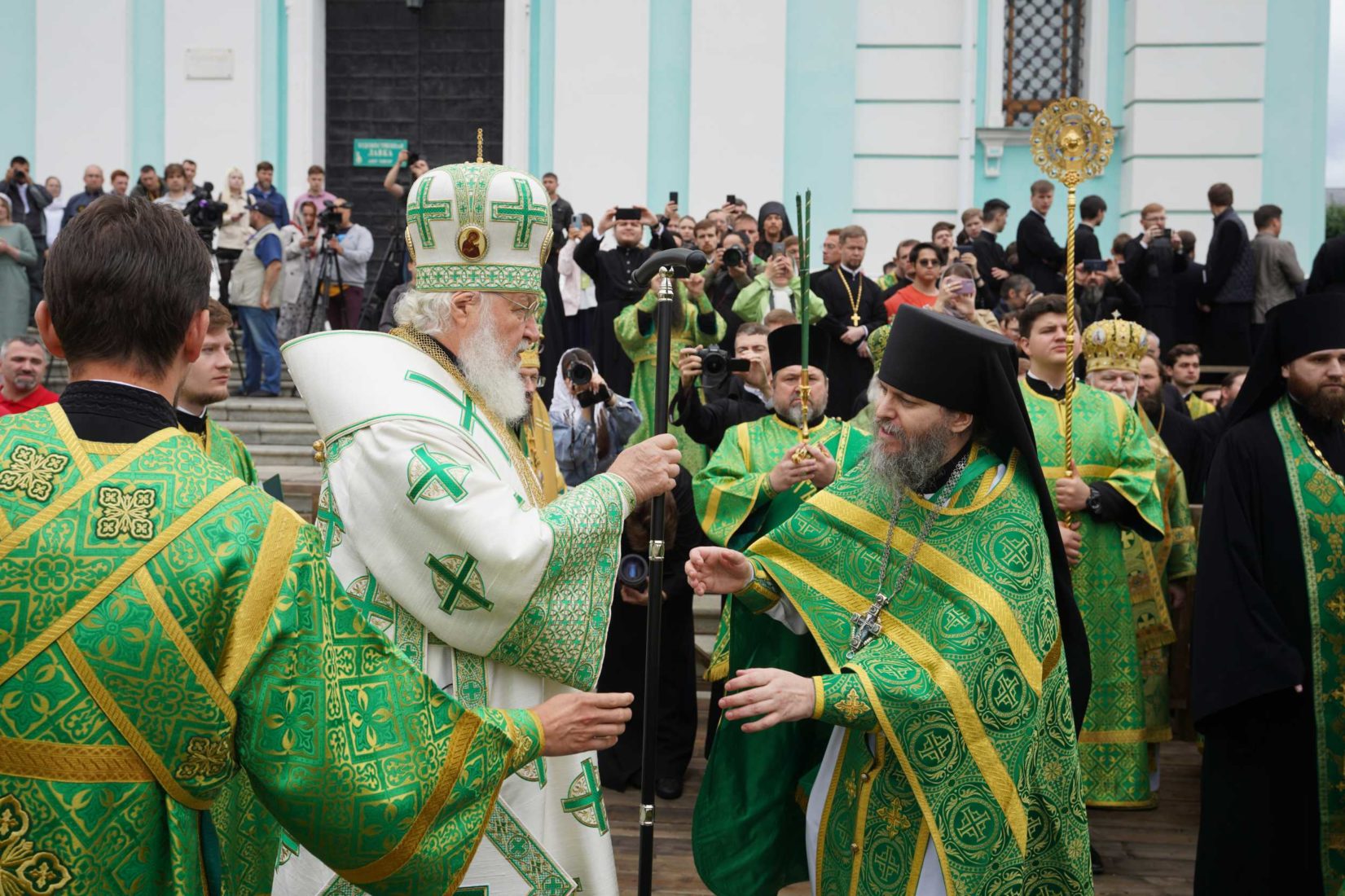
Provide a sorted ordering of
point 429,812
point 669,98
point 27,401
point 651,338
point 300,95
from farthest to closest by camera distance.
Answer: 1. point 300,95
2. point 669,98
3. point 651,338
4. point 27,401
5. point 429,812

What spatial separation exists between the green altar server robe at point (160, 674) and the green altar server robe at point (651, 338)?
21.2 feet

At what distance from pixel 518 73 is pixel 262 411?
5.67 meters

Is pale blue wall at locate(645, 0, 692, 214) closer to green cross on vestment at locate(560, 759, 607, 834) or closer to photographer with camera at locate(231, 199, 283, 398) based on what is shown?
photographer with camera at locate(231, 199, 283, 398)

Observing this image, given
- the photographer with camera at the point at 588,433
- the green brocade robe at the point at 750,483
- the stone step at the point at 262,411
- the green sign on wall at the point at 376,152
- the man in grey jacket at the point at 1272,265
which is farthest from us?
the green sign on wall at the point at 376,152

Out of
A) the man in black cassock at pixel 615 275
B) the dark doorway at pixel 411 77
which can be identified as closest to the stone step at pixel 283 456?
the man in black cassock at pixel 615 275

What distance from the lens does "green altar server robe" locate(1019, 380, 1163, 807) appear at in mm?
5840

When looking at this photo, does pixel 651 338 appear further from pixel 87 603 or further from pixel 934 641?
pixel 87 603

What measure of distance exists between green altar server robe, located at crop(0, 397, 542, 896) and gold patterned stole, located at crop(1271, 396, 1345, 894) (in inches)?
123

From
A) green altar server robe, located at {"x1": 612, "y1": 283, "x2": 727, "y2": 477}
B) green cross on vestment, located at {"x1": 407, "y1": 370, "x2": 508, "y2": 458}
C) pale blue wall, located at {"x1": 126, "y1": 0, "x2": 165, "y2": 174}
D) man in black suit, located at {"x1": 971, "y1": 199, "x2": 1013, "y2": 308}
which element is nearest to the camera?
green cross on vestment, located at {"x1": 407, "y1": 370, "x2": 508, "y2": 458}

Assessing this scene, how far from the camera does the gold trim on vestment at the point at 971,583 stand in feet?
10.5

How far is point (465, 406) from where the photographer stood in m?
3.12

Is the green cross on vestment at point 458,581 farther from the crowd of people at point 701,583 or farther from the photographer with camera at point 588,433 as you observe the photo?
the photographer with camera at point 588,433

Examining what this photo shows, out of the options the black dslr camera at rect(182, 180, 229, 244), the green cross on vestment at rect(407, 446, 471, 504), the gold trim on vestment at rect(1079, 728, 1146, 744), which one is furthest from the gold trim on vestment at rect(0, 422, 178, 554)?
the black dslr camera at rect(182, 180, 229, 244)

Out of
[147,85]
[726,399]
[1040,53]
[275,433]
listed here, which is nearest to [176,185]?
[275,433]
